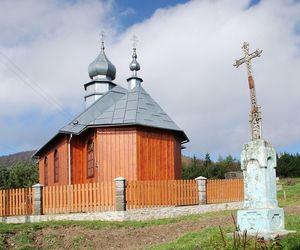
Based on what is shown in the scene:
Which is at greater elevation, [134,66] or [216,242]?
[134,66]

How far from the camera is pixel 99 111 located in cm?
2217

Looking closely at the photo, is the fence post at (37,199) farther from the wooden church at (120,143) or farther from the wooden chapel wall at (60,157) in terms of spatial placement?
the wooden chapel wall at (60,157)

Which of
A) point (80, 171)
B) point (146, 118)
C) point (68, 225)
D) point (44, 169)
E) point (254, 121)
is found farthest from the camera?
point (44, 169)

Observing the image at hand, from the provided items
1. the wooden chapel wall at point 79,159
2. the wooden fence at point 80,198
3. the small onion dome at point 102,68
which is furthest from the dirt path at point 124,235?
the small onion dome at point 102,68

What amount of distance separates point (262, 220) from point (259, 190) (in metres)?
0.65

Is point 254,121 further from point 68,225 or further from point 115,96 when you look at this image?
point 115,96

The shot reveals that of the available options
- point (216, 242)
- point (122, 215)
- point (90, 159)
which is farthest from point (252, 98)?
point (90, 159)

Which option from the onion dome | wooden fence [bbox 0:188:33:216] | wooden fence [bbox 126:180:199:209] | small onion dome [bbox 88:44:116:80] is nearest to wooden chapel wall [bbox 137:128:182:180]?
wooden fence [bbox 126:180:199:209]

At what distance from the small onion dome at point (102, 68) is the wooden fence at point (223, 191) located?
11270mm

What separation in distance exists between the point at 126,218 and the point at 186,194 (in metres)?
3.62

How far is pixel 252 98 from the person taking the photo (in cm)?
1047

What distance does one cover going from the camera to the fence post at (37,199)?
58.4 ft

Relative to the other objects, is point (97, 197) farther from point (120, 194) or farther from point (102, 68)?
point (102, 68)

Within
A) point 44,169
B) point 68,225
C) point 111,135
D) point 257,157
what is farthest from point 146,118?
point 257,157
